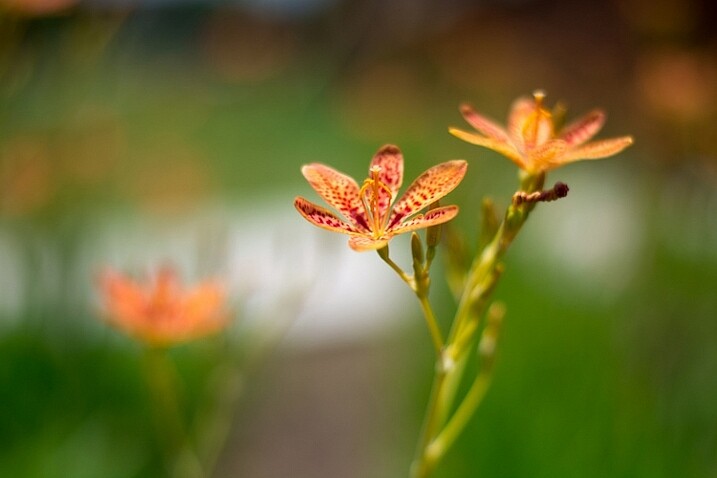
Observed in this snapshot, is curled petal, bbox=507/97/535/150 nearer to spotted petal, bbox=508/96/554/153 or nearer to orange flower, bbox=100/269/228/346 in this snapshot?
spotted petal, bbox=508/96/554/153

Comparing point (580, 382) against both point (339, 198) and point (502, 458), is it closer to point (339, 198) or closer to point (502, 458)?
point (502, 458)

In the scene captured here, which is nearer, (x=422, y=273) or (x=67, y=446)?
(x=422, y=273)

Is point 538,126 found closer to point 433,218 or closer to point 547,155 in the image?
point 547,155

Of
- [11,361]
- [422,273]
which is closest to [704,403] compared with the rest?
[422,273]

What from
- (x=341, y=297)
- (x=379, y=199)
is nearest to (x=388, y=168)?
(x=379, y=199)

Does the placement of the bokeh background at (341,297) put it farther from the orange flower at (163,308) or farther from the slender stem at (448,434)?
the slender stem at (448,434)
